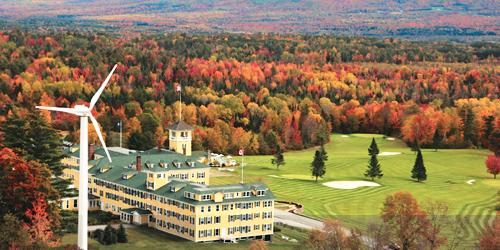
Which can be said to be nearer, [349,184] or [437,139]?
[349,184]

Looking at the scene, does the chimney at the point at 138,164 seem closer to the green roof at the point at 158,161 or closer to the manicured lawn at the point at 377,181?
the green roof at the point at 158,161

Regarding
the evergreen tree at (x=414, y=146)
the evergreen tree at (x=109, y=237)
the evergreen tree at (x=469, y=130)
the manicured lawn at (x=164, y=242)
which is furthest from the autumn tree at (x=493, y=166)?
the evergreen tree at (x=109, y=237)

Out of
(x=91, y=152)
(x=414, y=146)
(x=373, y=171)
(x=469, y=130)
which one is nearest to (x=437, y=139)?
(x=414, y=146)

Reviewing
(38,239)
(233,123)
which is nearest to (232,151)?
(233,123)

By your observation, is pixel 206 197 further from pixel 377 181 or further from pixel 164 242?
pixel 377 181

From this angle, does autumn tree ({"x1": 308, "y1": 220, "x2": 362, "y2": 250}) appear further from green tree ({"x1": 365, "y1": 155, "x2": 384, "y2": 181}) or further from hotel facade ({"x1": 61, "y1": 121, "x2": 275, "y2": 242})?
green tree ({"x1": 365, "y1": 155, "x2": 384, "y2": 181})

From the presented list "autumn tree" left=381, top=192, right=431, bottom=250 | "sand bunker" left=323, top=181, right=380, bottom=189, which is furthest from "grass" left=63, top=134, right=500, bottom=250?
"autumn tree" left=381, top=192, right=431, bottom=250
